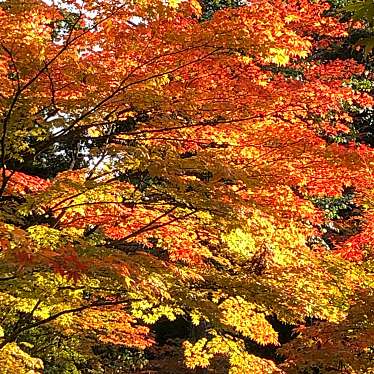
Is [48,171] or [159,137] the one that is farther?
[48,171]

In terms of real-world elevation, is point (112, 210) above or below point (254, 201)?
below

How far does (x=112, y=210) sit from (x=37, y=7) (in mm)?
2690

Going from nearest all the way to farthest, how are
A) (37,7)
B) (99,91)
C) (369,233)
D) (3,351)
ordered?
(37,7), (99,91), (3,351), (369,233)

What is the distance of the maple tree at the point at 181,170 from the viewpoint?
439cm

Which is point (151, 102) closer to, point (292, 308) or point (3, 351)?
point (292, 308)

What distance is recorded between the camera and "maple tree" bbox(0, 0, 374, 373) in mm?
4387

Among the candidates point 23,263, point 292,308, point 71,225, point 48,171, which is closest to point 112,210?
point 71,225

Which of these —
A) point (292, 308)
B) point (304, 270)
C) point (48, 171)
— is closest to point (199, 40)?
point (292, 308)

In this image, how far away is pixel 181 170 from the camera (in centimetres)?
476

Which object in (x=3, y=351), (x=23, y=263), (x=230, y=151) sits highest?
(x=230, y=151)

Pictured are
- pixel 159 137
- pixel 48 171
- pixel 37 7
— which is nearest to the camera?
pixel 37 7

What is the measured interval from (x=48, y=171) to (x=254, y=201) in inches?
299

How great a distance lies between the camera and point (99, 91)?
465 centimetres

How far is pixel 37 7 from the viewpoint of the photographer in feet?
13.9
